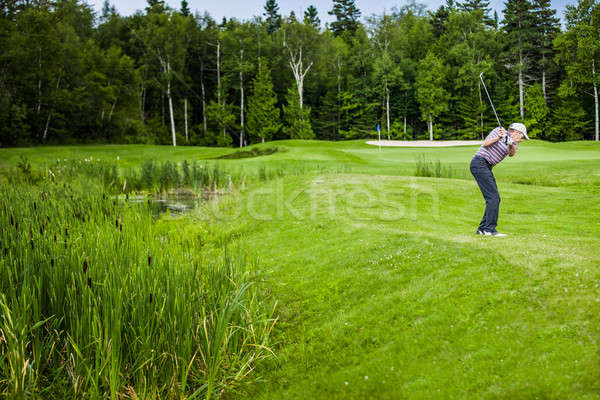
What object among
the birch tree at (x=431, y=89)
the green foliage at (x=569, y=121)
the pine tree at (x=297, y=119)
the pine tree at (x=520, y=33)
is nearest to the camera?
the green foliage at (x=569, y=121)

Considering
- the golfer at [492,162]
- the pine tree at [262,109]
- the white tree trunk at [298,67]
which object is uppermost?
the white tree trunk at [298,67]

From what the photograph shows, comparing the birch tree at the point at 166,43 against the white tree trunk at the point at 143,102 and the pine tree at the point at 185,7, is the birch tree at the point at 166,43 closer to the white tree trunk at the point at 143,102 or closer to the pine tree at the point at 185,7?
the white tree trunk at the point at 143,102

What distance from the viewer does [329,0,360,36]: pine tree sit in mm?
69812

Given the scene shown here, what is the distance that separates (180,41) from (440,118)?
93.8ft

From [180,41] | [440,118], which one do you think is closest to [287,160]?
[180,41]

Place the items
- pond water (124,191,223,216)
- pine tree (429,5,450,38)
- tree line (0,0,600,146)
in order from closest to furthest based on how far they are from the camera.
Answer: pond water (124,191,223,216) < tree line (0,0,600,146) < pine tree (429,5,450,38)

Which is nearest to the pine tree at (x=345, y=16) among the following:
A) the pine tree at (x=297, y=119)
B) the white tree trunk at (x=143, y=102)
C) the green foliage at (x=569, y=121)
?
the pine tree at (x=297, y=119)

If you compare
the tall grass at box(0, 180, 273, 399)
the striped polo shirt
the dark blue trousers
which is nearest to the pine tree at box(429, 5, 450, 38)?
the striped polo shirt

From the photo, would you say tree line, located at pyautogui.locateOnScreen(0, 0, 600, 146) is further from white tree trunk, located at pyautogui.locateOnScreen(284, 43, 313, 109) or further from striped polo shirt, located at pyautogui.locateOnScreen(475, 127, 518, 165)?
striped polo shirt, located at pyautogui.locateOnScreen(475, 127, 518, 165)

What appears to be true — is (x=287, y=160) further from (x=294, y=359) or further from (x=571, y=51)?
(x=571, y=51)

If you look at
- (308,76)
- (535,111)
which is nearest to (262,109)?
(308,76)

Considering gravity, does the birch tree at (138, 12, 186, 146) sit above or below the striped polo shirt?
above

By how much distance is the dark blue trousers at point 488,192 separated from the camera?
6461mm

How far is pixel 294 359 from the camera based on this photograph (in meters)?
4.14
